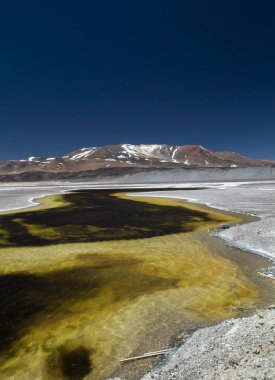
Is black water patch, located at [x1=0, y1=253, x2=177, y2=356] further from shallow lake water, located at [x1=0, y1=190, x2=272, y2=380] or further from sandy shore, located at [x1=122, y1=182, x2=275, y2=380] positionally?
sandy shore, located at [x1=122, y1=182, x2=275, y2=380]

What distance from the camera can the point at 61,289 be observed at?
490 inches

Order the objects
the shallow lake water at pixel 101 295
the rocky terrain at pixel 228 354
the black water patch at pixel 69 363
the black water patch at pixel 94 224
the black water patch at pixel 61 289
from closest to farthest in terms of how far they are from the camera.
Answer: the rocky terrain at pixel 228 354, the black water patch at pixel 69 363, the shallow lake water at pixel 101 295, the black water patch at pixel 61 289, the black water patch at pixel 94 224

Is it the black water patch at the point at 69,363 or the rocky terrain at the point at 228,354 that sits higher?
the rocky terrain at the point at 228,354

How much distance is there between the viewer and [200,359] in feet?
24.6

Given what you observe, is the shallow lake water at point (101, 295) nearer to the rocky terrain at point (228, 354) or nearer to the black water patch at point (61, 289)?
the black water patch at point (61, 289)

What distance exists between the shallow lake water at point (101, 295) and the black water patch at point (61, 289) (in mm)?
36

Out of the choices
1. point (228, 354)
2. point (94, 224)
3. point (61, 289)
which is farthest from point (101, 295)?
point (94, 224)

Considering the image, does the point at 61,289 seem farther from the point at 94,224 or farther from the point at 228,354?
the point at 94,224

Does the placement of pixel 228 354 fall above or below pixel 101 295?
above

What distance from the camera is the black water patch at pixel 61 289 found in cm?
1001

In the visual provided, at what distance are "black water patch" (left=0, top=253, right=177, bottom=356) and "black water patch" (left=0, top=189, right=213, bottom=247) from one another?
5.87 meters

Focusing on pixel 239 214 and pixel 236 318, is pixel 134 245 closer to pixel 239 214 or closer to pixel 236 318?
pixel 236 318

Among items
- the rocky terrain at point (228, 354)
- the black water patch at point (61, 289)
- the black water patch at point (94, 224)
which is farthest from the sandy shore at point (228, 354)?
the black water patch at point (94, 224)

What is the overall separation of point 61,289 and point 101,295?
1726 mm
